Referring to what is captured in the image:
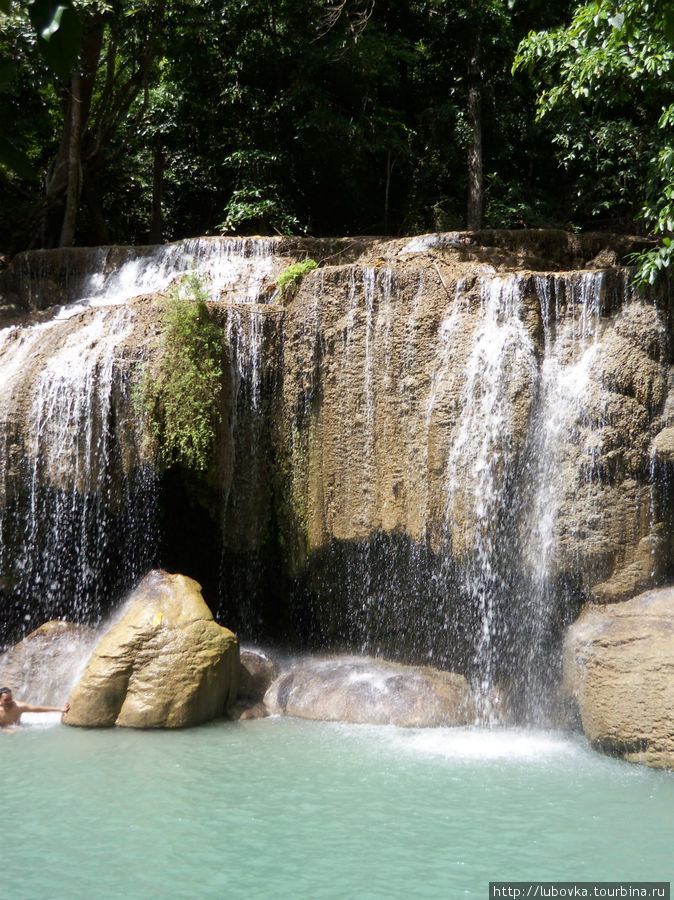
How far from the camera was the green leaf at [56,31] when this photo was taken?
156cm

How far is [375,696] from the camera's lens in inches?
334

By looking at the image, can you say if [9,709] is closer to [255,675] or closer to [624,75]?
[255,675]

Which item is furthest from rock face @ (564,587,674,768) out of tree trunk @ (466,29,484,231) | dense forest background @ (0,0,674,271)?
tree trunk @ (466,29,484,231)

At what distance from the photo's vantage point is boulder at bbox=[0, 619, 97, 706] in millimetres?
8797

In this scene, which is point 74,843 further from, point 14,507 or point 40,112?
point 40,112

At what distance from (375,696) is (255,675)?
4.70 ft

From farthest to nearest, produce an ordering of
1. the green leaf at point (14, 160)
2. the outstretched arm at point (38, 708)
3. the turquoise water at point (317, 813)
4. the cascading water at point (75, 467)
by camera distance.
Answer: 1. the cascading water at point (75, 467)
2. the outstretched arm at point (38, 708)
3. the turquoise water at point (317, 813)
4. the green leaf at point (14, 160)

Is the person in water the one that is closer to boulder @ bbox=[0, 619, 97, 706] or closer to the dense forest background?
boulder @ bbox=[0, 619, 97, 706]

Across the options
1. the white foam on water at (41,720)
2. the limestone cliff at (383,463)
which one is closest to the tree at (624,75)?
the limestone cliff at (383,463)

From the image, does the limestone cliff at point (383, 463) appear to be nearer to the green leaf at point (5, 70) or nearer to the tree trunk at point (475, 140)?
the tree trunk at point (475, 140)

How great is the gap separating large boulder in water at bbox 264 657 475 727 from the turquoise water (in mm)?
254

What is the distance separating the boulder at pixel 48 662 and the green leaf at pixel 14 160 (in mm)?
7893

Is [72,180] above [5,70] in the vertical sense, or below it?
above

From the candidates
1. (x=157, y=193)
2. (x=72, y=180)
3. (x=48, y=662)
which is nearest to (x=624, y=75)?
(x=48, y=662)
